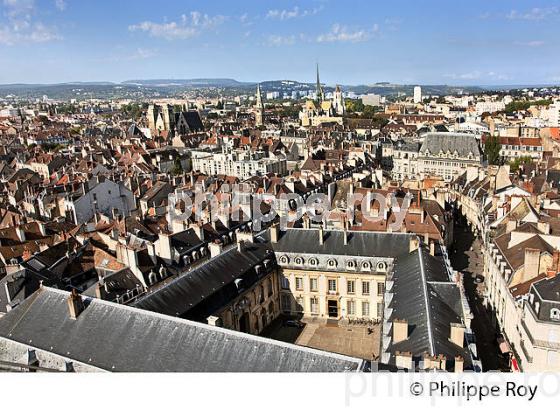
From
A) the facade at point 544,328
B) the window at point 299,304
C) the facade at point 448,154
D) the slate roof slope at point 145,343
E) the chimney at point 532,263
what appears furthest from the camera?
the facade at point 448,154

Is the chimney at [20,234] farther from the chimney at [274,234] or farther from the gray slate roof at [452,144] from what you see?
the gray slate roof at [452,144]

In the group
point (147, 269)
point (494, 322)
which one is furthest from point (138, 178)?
point (494, 322)

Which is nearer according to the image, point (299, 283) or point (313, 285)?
point (313, 285)

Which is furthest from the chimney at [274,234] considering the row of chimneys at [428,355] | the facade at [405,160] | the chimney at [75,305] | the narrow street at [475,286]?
the facade at [405,160]

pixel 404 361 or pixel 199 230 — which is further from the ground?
pixel 199 230

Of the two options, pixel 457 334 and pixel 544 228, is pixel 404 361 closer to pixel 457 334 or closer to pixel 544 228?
pixel 457 334

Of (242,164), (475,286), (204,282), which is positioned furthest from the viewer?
(242,164)

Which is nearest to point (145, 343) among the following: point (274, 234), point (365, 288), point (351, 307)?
point (274, 234)

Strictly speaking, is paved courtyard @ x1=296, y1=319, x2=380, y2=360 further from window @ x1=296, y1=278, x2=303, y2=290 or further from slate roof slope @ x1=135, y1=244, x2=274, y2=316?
slate roof slope @ x1=135, y1=244, x2=274, y2=316
